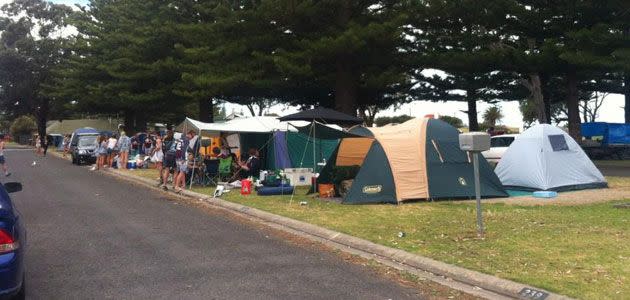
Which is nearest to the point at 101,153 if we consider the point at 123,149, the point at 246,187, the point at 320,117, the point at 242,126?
the point at 123,149

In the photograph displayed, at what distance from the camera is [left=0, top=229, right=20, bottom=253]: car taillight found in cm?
460

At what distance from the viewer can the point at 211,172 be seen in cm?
1866

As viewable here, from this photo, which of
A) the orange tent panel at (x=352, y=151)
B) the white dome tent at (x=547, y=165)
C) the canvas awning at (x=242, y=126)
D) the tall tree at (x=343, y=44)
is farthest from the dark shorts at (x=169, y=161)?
the white dome tent at (x=547, y=165)

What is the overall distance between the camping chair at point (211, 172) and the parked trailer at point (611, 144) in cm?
2505

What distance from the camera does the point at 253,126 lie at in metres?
20.1

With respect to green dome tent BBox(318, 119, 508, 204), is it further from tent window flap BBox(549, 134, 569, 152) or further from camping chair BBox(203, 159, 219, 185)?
camping chair BBox(203, 159, 219, 185)

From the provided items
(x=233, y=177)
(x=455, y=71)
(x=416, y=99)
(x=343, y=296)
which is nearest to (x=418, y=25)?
(x=455, y=71)

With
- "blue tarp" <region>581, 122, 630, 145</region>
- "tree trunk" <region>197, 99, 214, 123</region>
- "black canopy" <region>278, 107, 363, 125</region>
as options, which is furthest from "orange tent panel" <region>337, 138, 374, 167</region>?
"blue tarp" <region>581, 122, 630, 145</region>

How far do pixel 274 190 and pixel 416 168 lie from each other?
402cm

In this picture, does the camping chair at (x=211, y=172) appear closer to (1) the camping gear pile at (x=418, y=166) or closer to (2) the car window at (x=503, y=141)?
(1) the camping gear pile at (x=418, y=166)

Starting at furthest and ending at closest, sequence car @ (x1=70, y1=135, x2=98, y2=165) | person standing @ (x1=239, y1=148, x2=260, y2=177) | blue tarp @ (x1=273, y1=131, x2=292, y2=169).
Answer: car @ (x1=70, y1=135, x2=98, y2=165)
blue tarp @ (x1=273, y1=131, x2=292, y2=169)
person standing @ (x1=239, y1=148, x2=260, y2=177)

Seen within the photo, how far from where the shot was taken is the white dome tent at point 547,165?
15422 millimetres

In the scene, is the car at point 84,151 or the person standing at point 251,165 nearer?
the person standing at point 251,165

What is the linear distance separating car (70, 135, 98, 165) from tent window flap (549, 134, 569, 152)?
24035 millimetres
